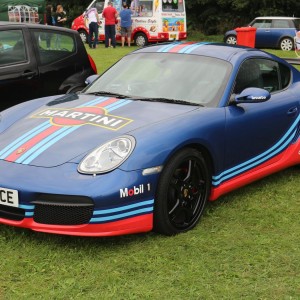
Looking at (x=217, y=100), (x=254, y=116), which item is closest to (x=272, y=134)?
(x=254, y=116)

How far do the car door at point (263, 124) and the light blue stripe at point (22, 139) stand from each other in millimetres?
1401

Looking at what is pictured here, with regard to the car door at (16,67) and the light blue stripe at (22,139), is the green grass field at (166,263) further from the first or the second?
the car door at (16,67)

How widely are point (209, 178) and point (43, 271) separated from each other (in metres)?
1.48

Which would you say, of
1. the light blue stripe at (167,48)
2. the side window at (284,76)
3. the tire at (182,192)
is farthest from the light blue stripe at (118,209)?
the side window at (284,76)

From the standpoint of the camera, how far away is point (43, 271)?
319 centimetres

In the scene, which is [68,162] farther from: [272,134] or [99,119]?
[272,134]

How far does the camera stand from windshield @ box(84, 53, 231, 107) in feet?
14.0

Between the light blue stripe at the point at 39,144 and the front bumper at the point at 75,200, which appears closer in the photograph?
the front bumper at the point at 75,200

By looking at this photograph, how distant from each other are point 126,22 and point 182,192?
60.4ft

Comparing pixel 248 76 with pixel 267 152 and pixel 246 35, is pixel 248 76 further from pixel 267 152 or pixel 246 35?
pixel 246 35

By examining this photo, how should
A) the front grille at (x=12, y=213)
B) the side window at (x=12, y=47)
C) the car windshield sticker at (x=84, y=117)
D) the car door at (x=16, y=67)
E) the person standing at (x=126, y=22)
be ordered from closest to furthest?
the front grille at (x=12, y=213), the car windshield sticker at (x=84, y=117), the car door at (x=16, y=67), the side window at (x=12, y=47), the person standing at (x=126, y=22)

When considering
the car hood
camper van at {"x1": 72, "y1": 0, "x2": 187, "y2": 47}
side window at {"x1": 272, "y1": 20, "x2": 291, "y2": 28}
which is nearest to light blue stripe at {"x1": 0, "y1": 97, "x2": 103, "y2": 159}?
the car hood

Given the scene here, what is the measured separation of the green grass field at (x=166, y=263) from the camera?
2.98m

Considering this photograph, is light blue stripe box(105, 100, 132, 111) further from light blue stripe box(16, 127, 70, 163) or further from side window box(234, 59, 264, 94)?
side window box(234, 59, 264, 94)
